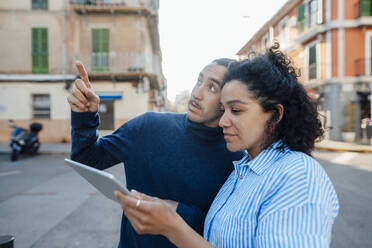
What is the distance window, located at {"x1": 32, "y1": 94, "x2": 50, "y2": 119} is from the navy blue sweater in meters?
16.0

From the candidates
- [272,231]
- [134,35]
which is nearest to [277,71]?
[272,231]

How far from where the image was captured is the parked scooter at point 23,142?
30.7 ft

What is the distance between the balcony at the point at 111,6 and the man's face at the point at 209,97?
601 inches

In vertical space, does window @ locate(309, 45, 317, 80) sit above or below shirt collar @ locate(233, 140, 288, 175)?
above

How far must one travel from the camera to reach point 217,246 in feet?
3.65

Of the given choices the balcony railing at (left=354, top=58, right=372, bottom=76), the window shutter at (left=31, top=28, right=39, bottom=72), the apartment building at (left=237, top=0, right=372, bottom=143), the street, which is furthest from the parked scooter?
the balcony railing at (left=354, top=58, right=372, bottom=76)

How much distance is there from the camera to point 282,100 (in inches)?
48.3

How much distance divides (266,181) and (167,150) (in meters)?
0.66

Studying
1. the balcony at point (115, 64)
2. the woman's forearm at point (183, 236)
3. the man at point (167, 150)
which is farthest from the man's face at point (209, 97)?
the balcony at point (115, 64)

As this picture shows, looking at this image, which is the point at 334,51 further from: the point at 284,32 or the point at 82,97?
the point at 82,97

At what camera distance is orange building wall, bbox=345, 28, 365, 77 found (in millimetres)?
16766

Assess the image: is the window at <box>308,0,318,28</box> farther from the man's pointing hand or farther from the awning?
the man's pointing hand

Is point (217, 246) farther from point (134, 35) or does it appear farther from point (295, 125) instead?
point (134, 35)

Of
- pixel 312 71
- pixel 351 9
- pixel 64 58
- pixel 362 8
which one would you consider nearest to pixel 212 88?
pixel 64 58
